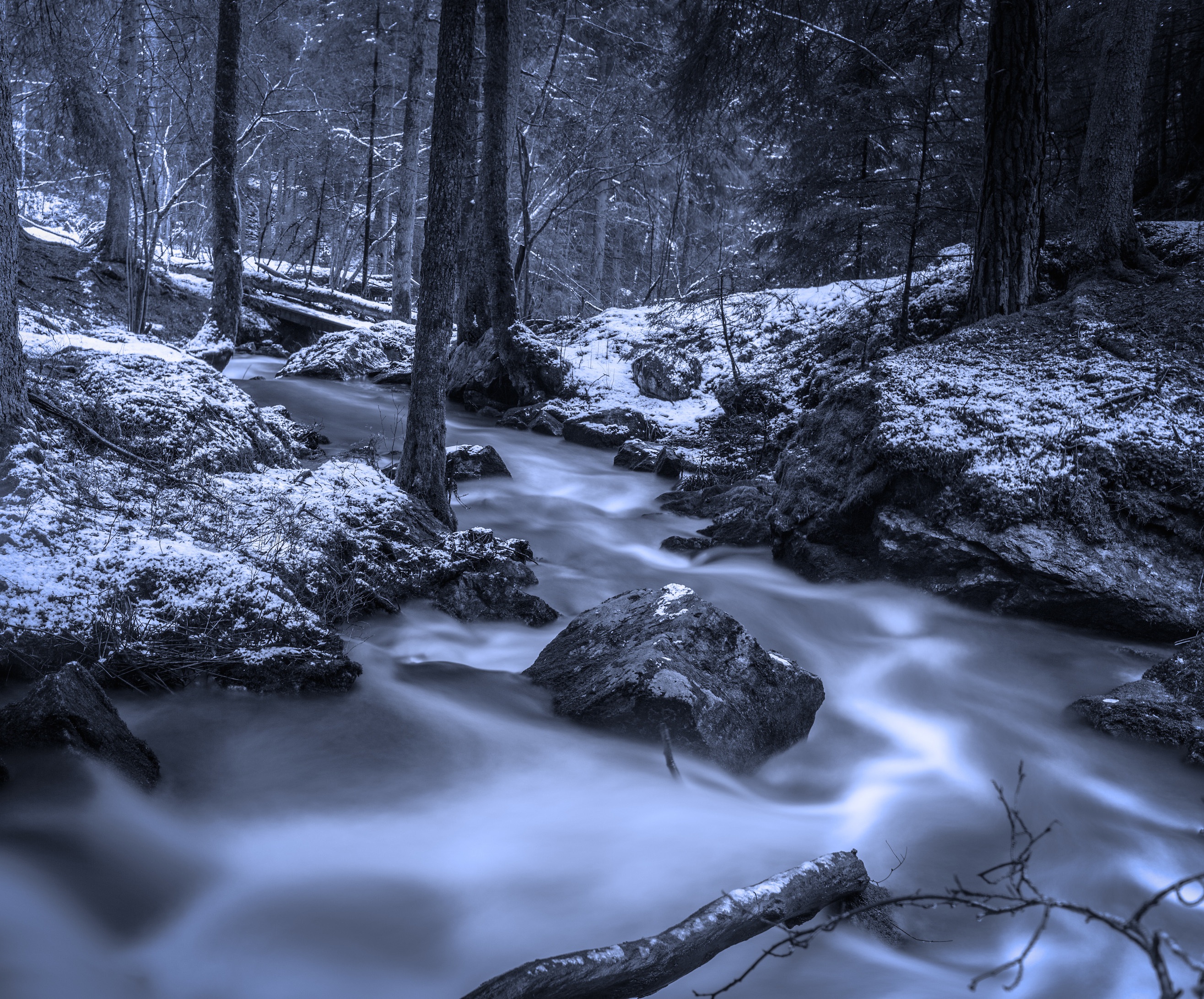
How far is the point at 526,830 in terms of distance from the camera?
3.73 meters

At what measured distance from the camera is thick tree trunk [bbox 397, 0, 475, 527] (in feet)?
18.5

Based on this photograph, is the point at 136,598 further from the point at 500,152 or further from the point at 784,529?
the point at 500,152

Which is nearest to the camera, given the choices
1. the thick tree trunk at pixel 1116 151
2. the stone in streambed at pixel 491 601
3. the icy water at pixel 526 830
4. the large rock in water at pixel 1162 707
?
the icy water at pixel 526 830

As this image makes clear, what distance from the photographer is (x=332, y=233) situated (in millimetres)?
37000

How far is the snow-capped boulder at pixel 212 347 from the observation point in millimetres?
11453

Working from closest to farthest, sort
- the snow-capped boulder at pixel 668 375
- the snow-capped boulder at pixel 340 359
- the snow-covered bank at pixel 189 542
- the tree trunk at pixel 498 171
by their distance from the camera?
the snow-covered bank at pixel 189 542 → the snow-capped boulder at pixel 668 375 → the tree trunk at pixel 498 171 → the snow-capped boulder at pixel 340 359

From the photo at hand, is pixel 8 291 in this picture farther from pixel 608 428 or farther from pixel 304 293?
pixel 304 293

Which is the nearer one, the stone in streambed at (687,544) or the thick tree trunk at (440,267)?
the thick tree trunk at (440,267)

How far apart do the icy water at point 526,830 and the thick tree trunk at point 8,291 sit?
1805 mm

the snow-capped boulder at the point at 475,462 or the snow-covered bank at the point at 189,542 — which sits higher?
the snow-covered bank at the point at 189,542


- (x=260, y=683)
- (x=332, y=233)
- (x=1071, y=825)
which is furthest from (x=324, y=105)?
(x=1071, y=825)

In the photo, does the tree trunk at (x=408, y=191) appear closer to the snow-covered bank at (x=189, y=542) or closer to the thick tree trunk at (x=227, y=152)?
the thick tree trunk at (x=227, y=152)

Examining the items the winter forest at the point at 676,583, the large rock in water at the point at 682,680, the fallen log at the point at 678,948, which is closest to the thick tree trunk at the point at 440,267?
the winter forest at the point at 676,583

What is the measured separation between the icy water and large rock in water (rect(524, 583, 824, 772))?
127mm
